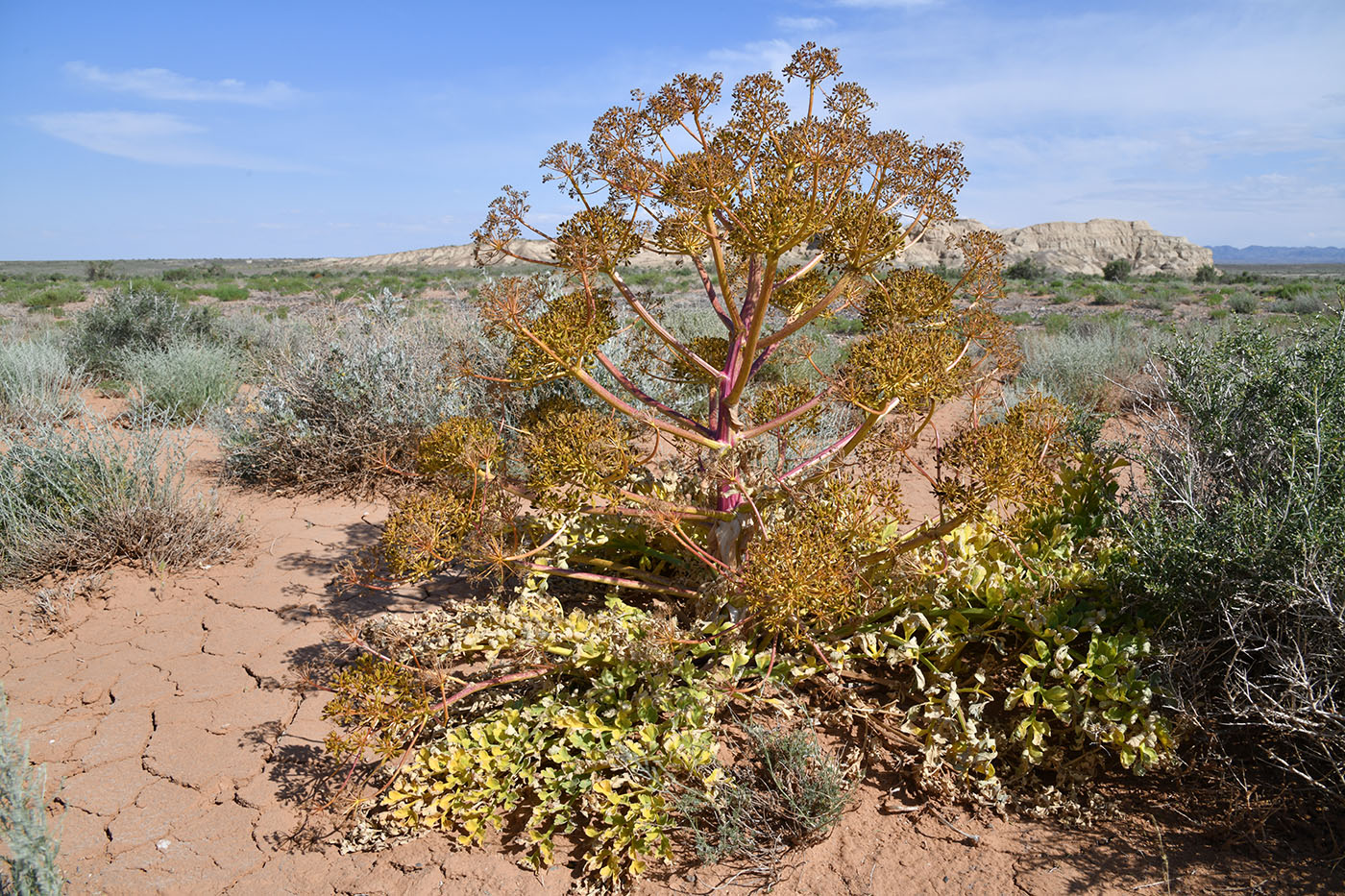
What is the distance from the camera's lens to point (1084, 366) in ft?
27.3

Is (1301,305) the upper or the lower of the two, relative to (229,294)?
lower

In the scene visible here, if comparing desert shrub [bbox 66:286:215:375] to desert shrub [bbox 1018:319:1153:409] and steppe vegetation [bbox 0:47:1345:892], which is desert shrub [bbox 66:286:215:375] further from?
desert shrub [bbox 1018:319:1153:409]

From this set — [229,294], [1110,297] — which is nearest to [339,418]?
[1110,297]

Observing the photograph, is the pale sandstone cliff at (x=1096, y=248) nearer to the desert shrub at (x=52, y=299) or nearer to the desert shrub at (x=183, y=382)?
the desert shrub at (x=52, y=299)

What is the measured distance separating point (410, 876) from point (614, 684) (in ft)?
2.61

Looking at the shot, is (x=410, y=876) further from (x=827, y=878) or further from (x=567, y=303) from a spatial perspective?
(x=567, y=303)

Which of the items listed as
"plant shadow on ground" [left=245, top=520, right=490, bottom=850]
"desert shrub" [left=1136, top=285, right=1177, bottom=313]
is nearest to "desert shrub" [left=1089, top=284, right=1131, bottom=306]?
"desert shrub" [left=1136, top=285, right=1177, bottom=313]

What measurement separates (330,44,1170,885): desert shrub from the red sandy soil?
14 centimetres

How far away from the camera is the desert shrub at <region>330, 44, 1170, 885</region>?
7.05ft

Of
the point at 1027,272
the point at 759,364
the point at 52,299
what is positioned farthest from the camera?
the point at 1027,272

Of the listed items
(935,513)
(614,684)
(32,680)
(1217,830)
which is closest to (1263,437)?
(1217,830)

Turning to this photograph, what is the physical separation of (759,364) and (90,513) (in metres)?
3.63

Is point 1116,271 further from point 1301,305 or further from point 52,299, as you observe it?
point 52,299

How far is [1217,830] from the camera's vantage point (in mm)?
2084
